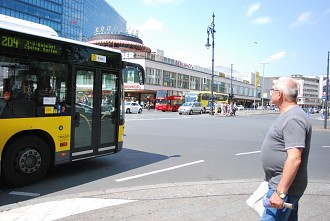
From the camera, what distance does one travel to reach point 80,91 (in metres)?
7.23

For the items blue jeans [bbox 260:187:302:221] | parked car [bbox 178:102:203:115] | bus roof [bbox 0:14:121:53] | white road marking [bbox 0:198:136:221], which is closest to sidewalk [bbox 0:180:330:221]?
white road marking [bbox 0:198:136:221]

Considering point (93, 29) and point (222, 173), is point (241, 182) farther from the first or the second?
point (93, 29)

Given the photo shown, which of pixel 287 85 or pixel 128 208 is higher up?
pixel 287 85

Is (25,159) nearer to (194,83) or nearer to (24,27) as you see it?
(24,27)

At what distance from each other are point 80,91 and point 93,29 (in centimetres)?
10427

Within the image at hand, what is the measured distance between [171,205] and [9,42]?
401 cm

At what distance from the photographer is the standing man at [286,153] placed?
2.62 m

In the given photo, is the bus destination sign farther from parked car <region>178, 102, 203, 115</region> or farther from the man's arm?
parked car <region>178, 102, 203, 115</region>

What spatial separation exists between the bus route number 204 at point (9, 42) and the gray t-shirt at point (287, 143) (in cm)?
496

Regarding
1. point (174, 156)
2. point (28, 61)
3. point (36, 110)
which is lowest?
point (174, 156)

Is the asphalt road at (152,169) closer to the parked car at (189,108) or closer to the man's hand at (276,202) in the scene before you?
the man's hand at (276,202)

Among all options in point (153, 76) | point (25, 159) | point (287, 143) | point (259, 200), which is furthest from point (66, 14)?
point (287, 143)

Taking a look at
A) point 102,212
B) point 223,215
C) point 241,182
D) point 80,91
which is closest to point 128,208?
point 102,212

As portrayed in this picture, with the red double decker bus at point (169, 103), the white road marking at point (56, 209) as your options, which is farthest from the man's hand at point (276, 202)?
the red double decker bus at point (169, 103)
